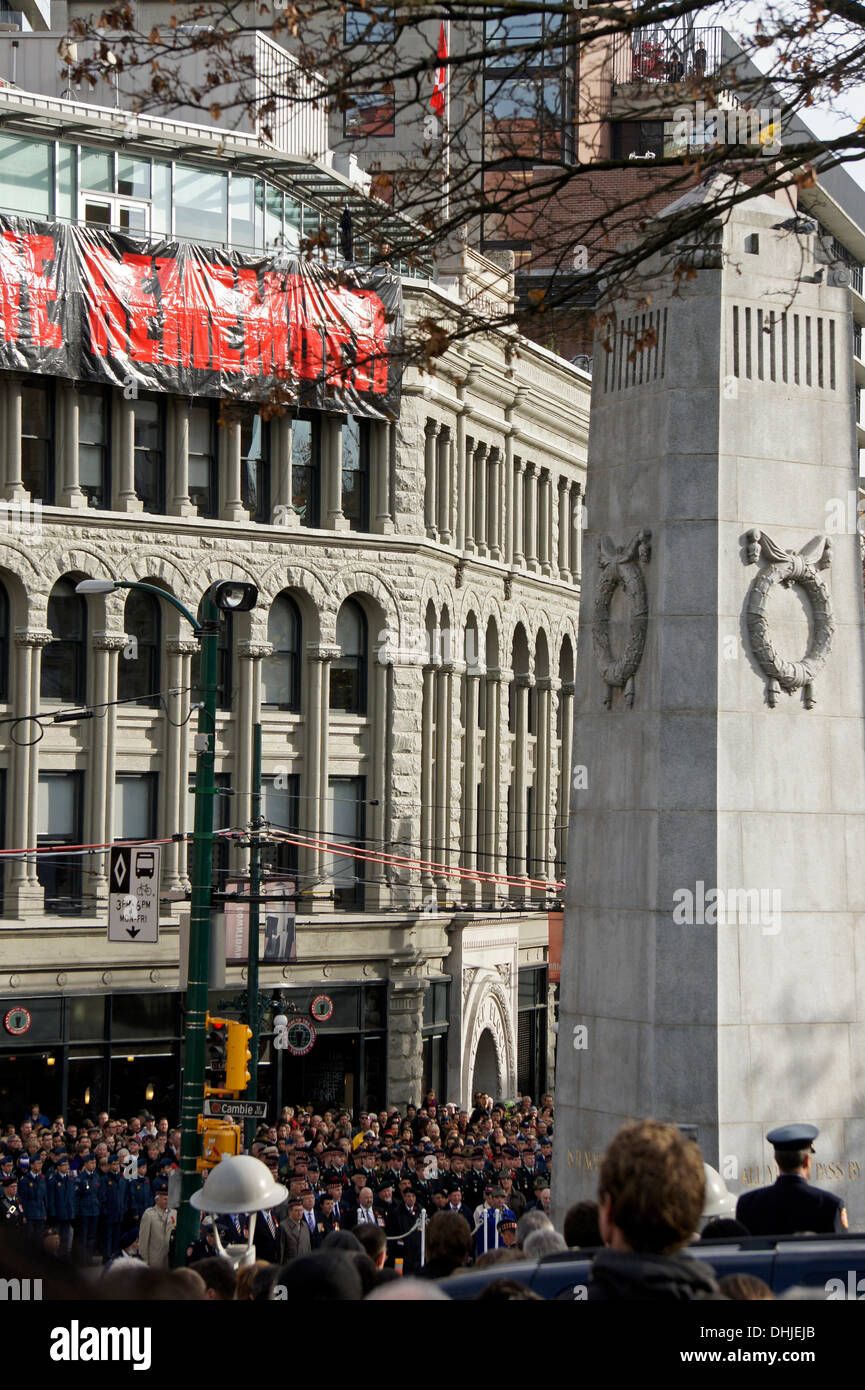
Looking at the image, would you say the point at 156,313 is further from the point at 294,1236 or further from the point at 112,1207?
the point at 294,1236

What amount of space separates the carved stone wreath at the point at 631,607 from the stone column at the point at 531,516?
117 feet

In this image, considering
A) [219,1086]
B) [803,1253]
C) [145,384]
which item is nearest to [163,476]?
[145,384]

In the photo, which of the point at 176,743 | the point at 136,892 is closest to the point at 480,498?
the point at 176,743

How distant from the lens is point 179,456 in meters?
40.5

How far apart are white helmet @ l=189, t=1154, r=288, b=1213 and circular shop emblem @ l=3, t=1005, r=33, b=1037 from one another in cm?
2792

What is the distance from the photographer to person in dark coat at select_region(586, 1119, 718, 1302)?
5301 millimetres

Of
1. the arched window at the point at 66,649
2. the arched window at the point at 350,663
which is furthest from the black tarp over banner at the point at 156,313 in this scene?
the arched window at the point at 350,663

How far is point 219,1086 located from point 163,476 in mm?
21924

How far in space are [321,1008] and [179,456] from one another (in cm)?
1130

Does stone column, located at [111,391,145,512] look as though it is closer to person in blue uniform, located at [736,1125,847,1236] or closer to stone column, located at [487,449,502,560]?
stone column, located at [487,449,502,560]

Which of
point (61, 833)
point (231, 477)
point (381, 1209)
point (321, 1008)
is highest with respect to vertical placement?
point (231, 477)

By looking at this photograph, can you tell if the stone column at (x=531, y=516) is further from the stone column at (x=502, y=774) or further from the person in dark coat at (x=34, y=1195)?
the person in dark coat at (x=34, y=1195)

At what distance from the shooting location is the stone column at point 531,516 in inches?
2056

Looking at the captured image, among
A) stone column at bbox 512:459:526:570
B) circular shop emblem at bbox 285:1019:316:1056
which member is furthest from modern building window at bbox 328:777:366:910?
stone column at bbox 512:459:526:570
